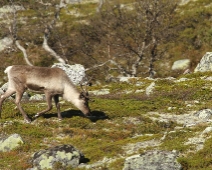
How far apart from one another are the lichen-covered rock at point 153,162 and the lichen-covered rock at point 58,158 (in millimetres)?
2526

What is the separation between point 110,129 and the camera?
82.4 feet

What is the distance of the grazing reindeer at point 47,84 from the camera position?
25.1m

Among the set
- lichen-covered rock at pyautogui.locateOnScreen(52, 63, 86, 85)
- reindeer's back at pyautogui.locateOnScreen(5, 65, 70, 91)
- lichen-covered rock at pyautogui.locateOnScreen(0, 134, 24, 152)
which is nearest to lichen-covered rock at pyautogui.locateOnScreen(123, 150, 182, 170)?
lichen-covered rock at pyautogui.locateOnScreen(0, 134, 24, 152)

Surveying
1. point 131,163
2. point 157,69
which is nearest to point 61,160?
point 131,163

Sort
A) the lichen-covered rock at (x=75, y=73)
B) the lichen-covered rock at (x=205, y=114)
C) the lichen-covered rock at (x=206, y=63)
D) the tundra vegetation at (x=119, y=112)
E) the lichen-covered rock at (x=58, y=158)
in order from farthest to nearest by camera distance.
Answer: the lichen-covered rock at (x=75, y=73), the lichen-covered rock at (x=206, y=63), the lichen-covered rock at (x=205, y=114), the tundra vegetation at (x=119, y=112), the lichen-covered rock at (x=58, y=158)

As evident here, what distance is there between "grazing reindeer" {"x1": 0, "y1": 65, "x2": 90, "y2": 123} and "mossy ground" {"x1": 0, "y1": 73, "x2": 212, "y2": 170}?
1315 mm

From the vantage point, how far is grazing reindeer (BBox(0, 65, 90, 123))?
989 inches

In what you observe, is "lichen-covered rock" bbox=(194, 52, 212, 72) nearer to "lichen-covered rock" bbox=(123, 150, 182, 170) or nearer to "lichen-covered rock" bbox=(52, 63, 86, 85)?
"lichen-covered rock" bbox=(52, 63, 86, 85)

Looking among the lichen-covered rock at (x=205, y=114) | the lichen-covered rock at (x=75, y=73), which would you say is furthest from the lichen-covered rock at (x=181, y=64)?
the lichen-covered rock at (x=205, y=114)

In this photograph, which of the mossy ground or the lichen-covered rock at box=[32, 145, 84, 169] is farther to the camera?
the mossy ground

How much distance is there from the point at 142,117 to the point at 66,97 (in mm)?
5364

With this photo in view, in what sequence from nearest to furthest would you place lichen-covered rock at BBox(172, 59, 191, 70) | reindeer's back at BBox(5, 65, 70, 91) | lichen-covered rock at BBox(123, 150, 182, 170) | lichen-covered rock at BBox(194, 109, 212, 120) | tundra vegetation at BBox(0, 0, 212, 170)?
lichen-covered rock at BBox(123, 150, 182, 170) < tundra vegetation at BBox(0, 0, 212, 170) < reindeer's back at BBox(5, 65, 70, 91) < lichen-covered rock at BBox(194, 109, 212, 120) < lichen-covered rock at BBox(172, 59, 191, 70)

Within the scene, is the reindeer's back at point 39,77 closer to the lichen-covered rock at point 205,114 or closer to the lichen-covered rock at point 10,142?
the lichen-covered rock at point 10,142

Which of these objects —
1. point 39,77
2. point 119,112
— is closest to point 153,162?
point 39,77
